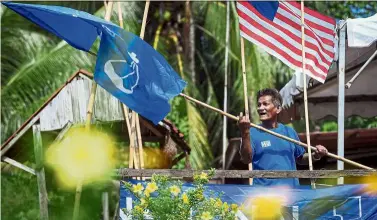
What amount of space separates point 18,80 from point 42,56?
642 millimetres

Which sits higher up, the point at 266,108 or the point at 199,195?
the point at 266,108

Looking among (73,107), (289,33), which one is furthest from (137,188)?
(73,107)

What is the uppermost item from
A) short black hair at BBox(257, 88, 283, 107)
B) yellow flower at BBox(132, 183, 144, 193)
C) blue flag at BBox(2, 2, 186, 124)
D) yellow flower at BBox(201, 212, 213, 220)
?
blue flag at BBox(2, 2, 186, 124)

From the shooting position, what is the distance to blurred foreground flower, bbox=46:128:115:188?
8.89 m

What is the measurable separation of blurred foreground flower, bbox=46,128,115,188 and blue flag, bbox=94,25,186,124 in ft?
3.92

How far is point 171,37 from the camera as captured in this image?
17.2 meters

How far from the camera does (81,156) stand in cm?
943

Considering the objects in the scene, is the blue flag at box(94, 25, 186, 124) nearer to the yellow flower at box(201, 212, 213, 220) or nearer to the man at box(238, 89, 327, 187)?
the man at box(238, 89, 327, 187)

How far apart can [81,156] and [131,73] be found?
98.2 inches

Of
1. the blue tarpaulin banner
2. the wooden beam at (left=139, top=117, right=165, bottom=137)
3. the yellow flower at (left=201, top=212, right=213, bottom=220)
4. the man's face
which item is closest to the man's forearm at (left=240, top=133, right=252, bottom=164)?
the blue tarpaulin banner

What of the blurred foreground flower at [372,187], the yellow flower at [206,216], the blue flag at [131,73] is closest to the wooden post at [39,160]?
the blue flag at [131,73]

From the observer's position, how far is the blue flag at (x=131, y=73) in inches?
280

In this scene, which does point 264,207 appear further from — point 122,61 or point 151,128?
point 151,128

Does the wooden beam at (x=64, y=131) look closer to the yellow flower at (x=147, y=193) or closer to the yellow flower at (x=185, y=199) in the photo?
the yellow flower at (x=147, y=193)
